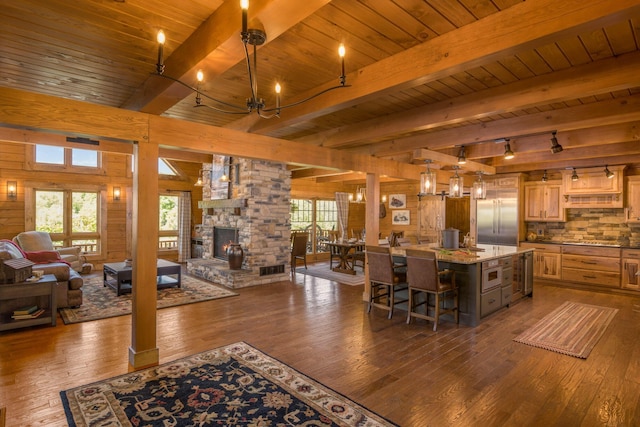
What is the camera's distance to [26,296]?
4.34m

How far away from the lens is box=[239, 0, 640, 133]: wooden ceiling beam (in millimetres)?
1750

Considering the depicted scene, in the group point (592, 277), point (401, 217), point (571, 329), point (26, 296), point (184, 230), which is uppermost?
point (401, 217)

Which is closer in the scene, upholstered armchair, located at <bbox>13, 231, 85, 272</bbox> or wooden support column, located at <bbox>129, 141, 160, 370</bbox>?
wooden support column, located at <bbox>129, 141, 160, 370</bbox>

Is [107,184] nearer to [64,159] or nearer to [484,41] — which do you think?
[64,159]

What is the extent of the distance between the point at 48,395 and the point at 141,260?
1239 millimetres

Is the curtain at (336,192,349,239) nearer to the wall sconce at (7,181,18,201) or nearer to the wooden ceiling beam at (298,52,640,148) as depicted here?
the wooden ceiling beam at (298,52,640,148)

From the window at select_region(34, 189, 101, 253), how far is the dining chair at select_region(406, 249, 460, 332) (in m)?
8.11

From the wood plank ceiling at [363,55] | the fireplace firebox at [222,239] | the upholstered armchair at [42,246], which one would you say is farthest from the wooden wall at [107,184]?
the wood plank ceiling at [363,55]

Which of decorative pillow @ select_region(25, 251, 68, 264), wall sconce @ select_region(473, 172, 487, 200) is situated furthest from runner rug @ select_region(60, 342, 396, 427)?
decorative pillow @ select_region(25, 251, 68, 264)

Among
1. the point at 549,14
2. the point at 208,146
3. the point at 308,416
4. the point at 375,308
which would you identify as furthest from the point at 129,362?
the point at 549,14

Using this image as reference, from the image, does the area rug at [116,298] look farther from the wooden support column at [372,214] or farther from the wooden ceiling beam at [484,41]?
the wooden ceiling beam at [484,41]

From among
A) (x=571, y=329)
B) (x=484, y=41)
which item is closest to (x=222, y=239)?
(x=571, y=329)

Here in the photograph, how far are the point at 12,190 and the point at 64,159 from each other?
123 centimetres

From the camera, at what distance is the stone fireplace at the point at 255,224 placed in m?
7.04
